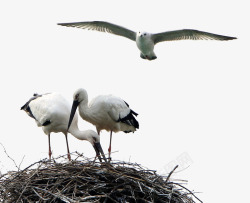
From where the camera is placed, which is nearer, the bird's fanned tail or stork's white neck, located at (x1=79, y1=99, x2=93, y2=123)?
stork's white neck, located at (x1=79, y1=99, x2=93, y2=123)

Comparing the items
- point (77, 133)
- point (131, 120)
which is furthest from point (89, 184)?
point (131, 120)

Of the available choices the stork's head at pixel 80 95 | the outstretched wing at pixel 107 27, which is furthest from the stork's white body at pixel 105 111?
A: the outstretched wing at pixel 107 27

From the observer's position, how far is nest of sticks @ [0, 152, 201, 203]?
712cm

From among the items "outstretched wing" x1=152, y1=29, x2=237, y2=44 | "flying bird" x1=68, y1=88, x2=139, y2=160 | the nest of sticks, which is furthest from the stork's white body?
"outstretched wing" x1=152, y1=29, x2=237, y2=44

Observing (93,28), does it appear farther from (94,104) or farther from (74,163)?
(74,163)

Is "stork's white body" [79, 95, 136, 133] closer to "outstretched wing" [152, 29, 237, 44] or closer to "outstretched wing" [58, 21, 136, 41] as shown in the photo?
"outstretched wing" [152, 29, 237, 44]

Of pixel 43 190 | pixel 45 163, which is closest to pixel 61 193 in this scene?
pixel 43 190

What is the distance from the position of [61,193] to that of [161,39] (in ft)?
19.6

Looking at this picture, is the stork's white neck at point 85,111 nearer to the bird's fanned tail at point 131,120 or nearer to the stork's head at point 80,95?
the stork's head at point 80,95

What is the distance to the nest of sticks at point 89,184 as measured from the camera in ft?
23.4

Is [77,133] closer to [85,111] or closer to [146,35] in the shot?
[85,111]

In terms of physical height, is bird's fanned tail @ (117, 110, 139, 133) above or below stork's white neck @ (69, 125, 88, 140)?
above

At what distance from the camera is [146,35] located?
1198 cm

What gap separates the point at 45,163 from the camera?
7.59 metres
